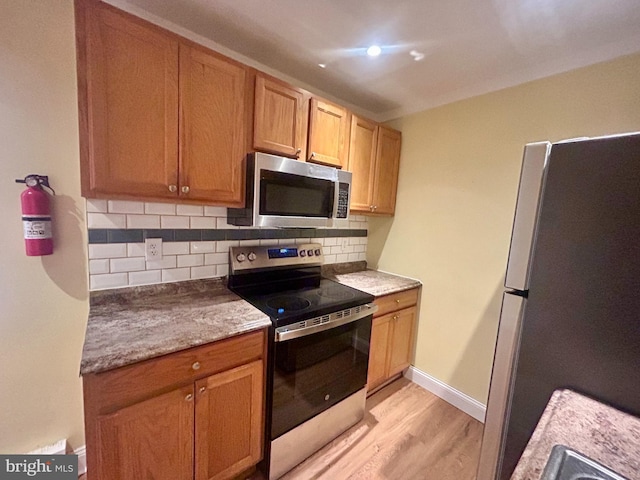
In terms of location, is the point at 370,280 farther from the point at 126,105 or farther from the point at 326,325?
the point at 126,105

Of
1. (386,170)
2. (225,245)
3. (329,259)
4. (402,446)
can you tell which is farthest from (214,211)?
(402,446)

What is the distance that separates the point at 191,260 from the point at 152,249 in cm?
22

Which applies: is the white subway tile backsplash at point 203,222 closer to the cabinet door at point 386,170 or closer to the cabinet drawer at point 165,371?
the cabinet drawer at point 165,371

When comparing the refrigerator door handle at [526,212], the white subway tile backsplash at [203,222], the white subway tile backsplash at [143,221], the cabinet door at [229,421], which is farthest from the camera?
the white subway tile backsplash at [203,222]

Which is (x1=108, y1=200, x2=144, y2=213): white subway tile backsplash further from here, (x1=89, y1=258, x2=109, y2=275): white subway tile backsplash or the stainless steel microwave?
the stainless steel microwave

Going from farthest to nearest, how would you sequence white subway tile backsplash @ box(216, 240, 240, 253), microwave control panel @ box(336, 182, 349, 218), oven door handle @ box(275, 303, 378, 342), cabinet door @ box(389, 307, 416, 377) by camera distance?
cabinet door @ box(389, 307, 416, 377) < microwave control panel @ box(336, 182, 349, 218) < white subway tile backsplash @ box(216, 240, 240, 253) < oven door handle @ box(275, 303, 378, 342)

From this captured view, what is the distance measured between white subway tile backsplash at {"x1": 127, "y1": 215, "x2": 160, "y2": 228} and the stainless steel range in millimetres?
479

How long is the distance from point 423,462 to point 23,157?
2620mm

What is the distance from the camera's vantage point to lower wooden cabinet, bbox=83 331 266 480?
97 cm

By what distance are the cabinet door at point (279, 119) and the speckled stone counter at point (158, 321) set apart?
923 mm

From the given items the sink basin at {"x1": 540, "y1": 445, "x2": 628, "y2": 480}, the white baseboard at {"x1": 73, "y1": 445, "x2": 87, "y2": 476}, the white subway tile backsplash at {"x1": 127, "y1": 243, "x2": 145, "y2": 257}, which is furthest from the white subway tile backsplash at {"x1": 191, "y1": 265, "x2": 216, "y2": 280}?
the sink basin at {"x1": 540, "y1": 445, "x2": 628, "y2": 480}

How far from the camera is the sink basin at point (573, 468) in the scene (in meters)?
0.56

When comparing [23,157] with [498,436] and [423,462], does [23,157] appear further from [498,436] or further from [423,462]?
[423,462]

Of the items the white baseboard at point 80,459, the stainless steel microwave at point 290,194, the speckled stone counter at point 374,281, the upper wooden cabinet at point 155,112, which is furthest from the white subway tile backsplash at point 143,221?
the speckled stone counter at point 374,281
